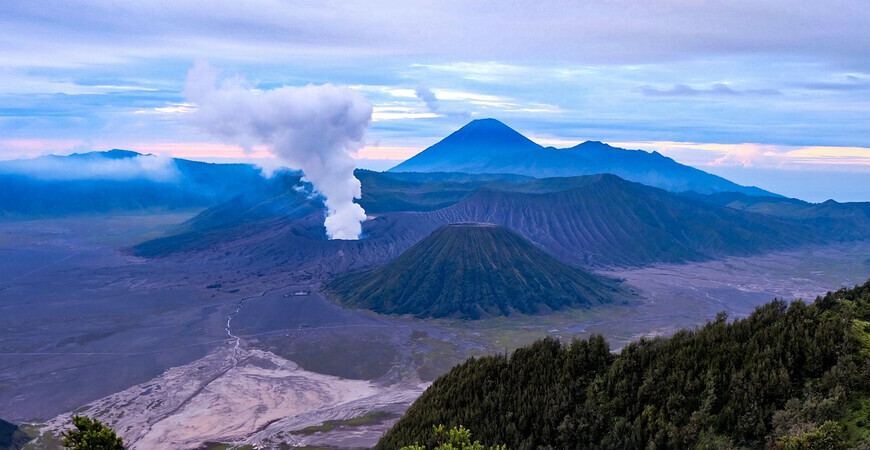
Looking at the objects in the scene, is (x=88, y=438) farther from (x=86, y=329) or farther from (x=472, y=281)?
(x=472, y=281)

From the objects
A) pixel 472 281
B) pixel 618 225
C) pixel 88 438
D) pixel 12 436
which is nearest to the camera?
pixel 88 438

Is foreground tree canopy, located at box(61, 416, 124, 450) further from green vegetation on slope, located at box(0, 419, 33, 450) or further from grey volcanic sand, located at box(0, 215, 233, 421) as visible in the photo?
grey volcanic sand, located at box(0, 215, 233, 421)

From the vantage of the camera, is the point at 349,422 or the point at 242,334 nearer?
the point at 349,422

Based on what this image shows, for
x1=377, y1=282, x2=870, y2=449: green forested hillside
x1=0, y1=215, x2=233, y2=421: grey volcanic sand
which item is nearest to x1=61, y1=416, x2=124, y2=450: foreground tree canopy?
x1=377, y1=282, x2=870, y2=449: green forested hillside

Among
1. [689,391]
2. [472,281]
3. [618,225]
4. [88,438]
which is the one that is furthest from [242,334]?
[618,225]

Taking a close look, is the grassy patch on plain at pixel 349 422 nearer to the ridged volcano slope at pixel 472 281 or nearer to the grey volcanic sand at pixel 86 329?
the grey volcanic sand at pixel 86 329

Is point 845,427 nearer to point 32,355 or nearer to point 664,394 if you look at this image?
point 664,394
